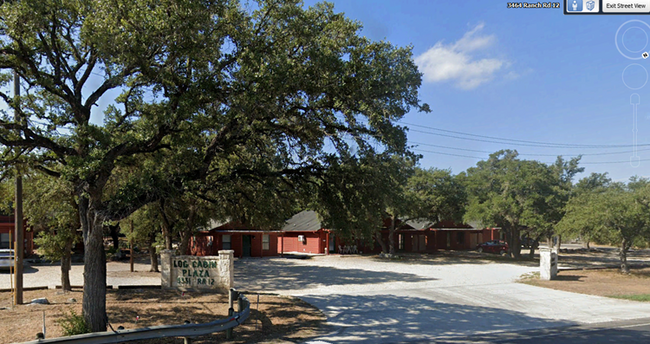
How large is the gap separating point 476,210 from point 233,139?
30.4m

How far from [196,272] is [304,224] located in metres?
28.0

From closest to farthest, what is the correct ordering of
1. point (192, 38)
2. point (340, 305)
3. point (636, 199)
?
point (192, 38) < point (340, 305) < point (636, 199)

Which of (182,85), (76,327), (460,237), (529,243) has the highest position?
(182,85)

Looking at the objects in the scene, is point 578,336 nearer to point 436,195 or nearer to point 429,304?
point 429,304

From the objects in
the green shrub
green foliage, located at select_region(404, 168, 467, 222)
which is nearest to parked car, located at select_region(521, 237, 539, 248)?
green foliage, located at select_region(404, 168, 467, 222)

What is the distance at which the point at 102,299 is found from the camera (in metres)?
10.2

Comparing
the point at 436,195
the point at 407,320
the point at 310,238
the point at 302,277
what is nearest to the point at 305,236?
the point at 310,238

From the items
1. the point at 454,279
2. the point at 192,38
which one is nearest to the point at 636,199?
the point at 454,279

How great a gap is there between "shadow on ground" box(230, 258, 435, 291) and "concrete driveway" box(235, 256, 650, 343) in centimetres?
5

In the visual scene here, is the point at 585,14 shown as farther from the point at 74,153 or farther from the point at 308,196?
the point at 74,153

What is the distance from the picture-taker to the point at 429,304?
16.1 metres

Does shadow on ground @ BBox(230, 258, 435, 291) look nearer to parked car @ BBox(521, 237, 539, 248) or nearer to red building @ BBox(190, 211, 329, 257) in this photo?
red building @ BBox(190, 211, 329, 257)

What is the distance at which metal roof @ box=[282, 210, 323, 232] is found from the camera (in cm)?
4319

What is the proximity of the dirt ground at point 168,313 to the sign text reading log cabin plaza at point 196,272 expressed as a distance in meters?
0.64
